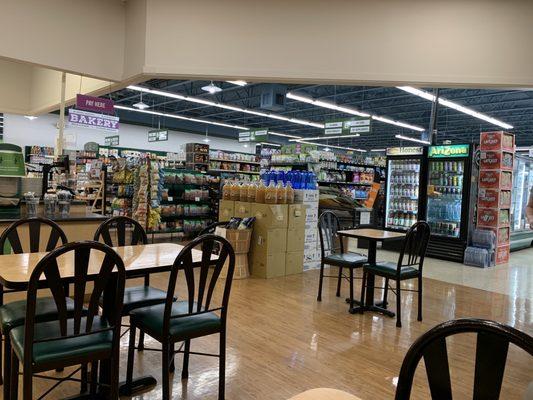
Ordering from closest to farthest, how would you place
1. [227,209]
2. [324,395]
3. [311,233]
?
[324,395] → [227,209] → [311,233]

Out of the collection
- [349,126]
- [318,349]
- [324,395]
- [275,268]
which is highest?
[349,126]

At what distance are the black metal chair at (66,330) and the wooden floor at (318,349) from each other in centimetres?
74

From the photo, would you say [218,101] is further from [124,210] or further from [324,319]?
[324,319]

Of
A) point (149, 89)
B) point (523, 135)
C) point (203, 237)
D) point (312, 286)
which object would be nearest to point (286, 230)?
point (312, 286)

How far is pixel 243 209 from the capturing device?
6039mm

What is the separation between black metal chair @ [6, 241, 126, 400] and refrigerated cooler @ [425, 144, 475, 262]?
7.22m

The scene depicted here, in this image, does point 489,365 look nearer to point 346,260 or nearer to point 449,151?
point 346,260

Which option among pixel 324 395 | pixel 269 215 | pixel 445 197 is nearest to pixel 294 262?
pixel 269 215

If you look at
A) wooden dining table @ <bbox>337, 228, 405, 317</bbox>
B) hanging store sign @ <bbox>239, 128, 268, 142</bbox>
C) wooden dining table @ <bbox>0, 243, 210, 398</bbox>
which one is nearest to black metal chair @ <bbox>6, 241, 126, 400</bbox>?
wooden dining table @ <bbox>0, 243, 210, 398</bbox>

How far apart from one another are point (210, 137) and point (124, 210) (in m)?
13.4

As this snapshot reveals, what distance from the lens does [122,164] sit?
8.93m

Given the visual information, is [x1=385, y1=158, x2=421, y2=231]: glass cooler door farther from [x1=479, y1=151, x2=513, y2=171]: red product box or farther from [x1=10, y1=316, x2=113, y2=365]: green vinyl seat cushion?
[x1=10, y1=316, x2=113, y2=365]: green vinyl seat cushion

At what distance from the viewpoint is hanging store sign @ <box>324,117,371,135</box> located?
37.1 ft

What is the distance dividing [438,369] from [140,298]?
2.15 m
